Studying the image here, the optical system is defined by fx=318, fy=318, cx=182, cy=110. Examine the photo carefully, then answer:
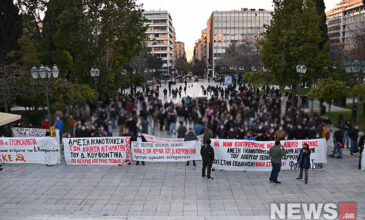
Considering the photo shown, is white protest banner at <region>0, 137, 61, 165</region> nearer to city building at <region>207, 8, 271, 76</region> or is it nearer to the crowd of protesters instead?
the crowd of protesters

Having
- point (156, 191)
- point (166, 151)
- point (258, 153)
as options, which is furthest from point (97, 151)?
point (258, 153)

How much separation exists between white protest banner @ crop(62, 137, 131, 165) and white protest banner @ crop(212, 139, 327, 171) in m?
3.80

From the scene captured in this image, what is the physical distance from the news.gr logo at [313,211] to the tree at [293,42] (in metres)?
21.8

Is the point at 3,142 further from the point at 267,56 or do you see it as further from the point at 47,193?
the point at 267,56

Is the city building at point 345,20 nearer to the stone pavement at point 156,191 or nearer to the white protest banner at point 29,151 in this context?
the stone pavement at point 156,191

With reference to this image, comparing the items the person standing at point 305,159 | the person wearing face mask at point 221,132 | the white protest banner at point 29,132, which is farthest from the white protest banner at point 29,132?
the person standing at point 305,159

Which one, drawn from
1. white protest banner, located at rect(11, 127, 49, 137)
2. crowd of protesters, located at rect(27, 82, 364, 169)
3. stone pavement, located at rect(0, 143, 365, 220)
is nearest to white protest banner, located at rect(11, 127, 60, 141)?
→ white protest banner, located at rect(11, 127, 49, 137)

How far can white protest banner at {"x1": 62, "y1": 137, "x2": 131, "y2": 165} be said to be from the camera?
13.0 metres

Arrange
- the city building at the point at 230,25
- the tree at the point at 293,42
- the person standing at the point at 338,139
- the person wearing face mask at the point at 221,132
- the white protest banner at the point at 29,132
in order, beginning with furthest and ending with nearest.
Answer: the city building at the point at 230,25 < the tree at the point at 293,42 < the white protest banner at the point at 29,132 < the person wearing face mask at the point at 221,132 < the person standing at the point at 338,139

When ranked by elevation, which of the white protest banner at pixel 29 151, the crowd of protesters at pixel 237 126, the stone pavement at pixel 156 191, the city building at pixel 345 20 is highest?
the city building at pixel 345 20

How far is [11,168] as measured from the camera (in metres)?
12.9

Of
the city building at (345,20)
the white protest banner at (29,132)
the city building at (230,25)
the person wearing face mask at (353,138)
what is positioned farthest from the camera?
the city building at (230,25)

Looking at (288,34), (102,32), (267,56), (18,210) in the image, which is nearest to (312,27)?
(288,34)

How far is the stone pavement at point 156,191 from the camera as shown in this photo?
28.2ft
